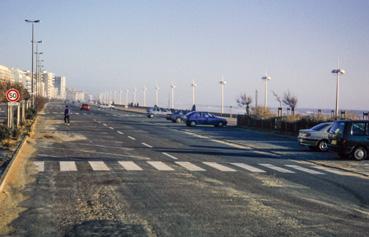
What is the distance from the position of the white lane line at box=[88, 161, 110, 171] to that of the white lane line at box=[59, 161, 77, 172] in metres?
0.57

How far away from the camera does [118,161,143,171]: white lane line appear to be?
55.6 feet

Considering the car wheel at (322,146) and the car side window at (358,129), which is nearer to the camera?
the car side window at (358,129)

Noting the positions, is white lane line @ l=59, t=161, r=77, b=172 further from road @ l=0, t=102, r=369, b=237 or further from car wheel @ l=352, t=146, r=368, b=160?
car wheel @ l=352, t=146, r=368, b=160

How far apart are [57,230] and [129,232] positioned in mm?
1143

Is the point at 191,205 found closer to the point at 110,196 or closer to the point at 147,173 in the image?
the point at 110,196

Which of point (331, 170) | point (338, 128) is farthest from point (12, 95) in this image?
point (331, 170)

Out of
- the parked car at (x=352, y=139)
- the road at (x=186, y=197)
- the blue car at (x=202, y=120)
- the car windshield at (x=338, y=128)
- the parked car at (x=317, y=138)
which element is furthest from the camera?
the blue car at (x=202, y=120)

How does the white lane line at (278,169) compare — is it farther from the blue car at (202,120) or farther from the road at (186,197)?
the blue car at (202,120)

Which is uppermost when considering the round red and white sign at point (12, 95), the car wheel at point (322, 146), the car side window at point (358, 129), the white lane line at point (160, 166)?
the round red and white sign at point (12, 95)

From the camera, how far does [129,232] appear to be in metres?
8.51

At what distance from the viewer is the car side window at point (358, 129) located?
22.9m

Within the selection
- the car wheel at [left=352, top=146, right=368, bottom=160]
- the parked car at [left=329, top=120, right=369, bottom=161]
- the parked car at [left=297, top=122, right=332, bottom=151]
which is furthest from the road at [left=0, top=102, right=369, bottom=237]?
the parked car at [left=297, top=122, right=332, bottom=151]

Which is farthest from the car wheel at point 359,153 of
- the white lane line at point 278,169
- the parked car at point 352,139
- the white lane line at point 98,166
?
the white lane line at point 98,166

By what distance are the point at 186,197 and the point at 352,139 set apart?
12.9 m
